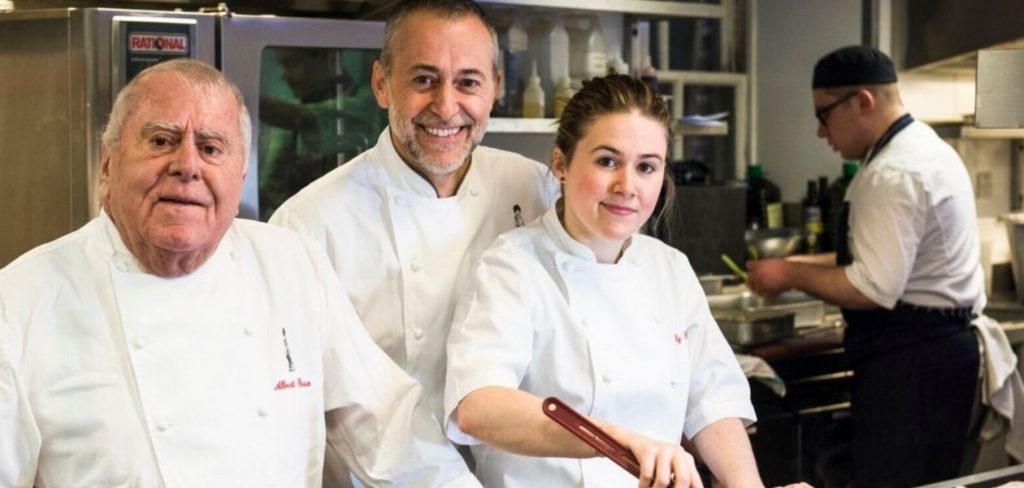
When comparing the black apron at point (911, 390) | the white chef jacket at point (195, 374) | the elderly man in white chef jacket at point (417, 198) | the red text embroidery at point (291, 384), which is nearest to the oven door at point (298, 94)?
the elderly man in white chef jacket at point (417, 198)

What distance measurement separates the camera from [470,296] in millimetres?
1902

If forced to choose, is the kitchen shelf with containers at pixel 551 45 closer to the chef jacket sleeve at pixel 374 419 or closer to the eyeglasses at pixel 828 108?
the eyeglasses at pixel 828 108

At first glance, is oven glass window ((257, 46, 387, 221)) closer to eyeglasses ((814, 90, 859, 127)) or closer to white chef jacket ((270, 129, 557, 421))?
white chef jacket ((270, 129, 557, 421))

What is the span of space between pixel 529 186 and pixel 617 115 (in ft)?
1.16

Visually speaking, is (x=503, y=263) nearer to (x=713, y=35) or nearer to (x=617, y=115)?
(x=617, y=115)

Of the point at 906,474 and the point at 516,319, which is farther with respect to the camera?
the point at 906,474

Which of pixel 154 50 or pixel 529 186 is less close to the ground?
pixel 154 50

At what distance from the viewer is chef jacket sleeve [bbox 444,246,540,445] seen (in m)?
1.78

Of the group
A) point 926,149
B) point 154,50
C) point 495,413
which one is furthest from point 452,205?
point 926,149

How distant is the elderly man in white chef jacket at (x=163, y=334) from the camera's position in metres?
1.56

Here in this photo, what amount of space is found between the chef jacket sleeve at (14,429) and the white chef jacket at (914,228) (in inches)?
95.1

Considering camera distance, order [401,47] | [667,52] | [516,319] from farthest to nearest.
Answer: [667,52] < [401,47] < [516,319]

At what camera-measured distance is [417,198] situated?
206 cm

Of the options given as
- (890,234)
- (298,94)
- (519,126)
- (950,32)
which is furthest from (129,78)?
(950,32)
